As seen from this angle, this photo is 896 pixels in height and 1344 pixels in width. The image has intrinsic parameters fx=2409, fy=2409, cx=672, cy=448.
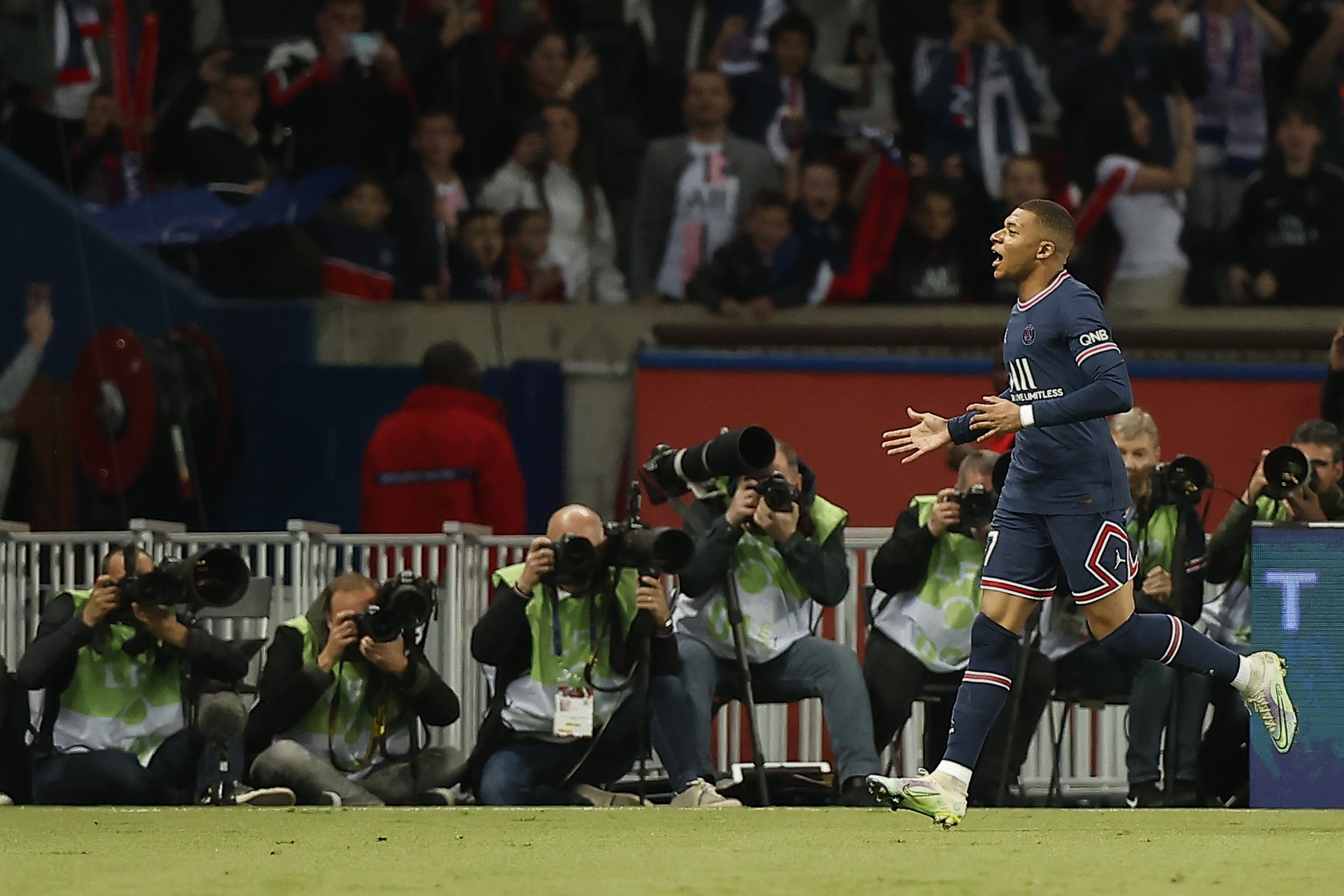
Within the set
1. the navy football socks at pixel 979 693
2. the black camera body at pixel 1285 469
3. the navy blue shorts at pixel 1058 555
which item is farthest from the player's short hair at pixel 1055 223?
the black camera body at pixel 1285 469

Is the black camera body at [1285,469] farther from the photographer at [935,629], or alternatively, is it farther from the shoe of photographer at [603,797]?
the shoe of photographer at [603,797]

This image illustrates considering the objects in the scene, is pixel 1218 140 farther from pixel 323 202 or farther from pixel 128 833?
pixel 128 833

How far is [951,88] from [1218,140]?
4.83 ft

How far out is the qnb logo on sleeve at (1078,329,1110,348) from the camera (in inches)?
255

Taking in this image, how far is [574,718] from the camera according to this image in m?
8.59

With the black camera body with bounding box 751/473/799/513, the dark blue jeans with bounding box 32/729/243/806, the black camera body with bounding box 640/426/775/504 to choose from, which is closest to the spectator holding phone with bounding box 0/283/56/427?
the dark blue jeans with bounding box 32/729/243/806

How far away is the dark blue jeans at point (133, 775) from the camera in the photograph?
29.0 feet

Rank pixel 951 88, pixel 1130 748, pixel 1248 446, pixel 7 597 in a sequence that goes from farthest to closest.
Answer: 1. pixel 951 88
2. pixel 1248 446
3. pixel 7 597
4. pixel 1130 748

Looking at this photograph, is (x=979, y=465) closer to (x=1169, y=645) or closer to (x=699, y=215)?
(x=1169, y=645)

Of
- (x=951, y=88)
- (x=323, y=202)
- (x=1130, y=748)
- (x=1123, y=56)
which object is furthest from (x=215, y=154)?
(x=1130, y=748)

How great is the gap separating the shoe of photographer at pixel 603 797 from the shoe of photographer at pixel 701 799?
0.13 m

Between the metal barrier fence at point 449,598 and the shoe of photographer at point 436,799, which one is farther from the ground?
the metal barrier fence at point 449,598

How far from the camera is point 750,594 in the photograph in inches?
350

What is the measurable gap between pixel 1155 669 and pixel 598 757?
6.71 feet
